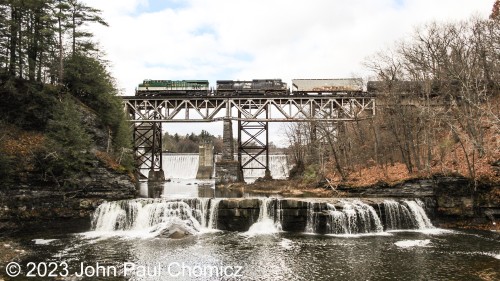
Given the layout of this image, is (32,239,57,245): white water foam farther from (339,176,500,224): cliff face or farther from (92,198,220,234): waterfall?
(339,176,500,224): cliff face

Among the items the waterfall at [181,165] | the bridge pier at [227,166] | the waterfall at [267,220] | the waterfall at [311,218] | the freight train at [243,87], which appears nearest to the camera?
the waterfall at [311,218]

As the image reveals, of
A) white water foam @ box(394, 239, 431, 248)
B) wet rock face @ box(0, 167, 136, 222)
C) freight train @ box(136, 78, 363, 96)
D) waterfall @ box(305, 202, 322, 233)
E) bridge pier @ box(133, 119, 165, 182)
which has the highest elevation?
freight train @ box(136, 78, 363, 96)

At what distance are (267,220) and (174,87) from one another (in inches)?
795

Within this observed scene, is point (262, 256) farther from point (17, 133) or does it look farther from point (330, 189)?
point (17, 133)

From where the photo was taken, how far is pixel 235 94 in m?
32.3

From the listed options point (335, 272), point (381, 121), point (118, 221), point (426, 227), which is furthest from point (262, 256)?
point (381, 121)

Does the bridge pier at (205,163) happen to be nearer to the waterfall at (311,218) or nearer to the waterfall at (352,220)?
the waterfall at (311,218)

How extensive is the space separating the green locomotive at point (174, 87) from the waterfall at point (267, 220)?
1825 centimetres

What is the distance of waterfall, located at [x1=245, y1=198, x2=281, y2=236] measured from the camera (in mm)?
16641

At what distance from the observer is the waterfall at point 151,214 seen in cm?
1673

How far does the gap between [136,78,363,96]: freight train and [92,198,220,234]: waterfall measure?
55.0ft

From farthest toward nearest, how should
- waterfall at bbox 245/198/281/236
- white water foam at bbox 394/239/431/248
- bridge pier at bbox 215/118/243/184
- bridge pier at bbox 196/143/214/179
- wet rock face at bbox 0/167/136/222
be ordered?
1. bridge pier at bbox 196/143/214/179
2. bridge pier at bbox 215/118/243/184
3. waterfall at bbox 245/198/281/236
4. wet rock face at bbox 0/167/136/222
5. white water foam at bbox 394/239/431/248

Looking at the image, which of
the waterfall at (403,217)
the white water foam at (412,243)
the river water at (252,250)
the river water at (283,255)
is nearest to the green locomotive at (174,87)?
the river water at (252,250)

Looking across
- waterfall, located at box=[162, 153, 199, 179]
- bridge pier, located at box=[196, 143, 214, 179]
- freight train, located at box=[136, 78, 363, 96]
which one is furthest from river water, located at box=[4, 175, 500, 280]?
waterfall, located at box=[162, 153, 199, 179]
